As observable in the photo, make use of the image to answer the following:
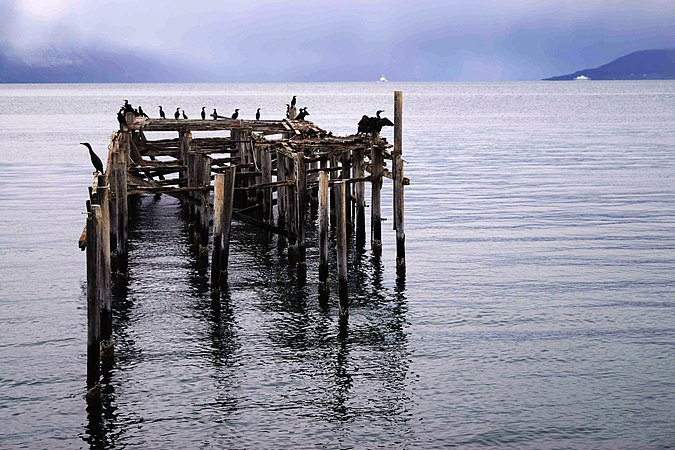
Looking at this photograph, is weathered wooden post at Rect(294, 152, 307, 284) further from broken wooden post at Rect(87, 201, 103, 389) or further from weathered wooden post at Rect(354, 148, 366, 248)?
broken wooden post at Rect(87, 201, 103, 389)

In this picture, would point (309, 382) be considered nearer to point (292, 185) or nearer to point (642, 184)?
point (292, 185)

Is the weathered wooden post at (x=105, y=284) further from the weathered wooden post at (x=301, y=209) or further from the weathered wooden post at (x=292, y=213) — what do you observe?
the weathered wooden post at (x=292, y=213)

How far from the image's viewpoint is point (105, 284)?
52.3 ft

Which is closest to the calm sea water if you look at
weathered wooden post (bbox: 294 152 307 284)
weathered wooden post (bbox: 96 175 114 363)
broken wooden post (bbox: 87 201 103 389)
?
weathered wooden post (bbox: 96 175 114 363)

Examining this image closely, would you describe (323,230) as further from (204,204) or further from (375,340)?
(204,204)

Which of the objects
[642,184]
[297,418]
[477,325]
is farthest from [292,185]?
[642,184]

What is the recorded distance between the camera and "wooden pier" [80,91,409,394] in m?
15.7

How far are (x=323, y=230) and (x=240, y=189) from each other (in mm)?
3563

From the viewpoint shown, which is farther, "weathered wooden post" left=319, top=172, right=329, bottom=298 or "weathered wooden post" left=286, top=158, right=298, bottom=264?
"weathered wooden post" left=286, top=158, right=298, bottom=264

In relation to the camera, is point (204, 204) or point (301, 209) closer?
point (301, 209)

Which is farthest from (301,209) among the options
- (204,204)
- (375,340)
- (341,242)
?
(375,340)

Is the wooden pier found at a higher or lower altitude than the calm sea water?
higher

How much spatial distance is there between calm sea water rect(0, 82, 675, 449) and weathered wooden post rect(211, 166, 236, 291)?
2.84ft

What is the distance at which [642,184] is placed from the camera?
43031 mm
